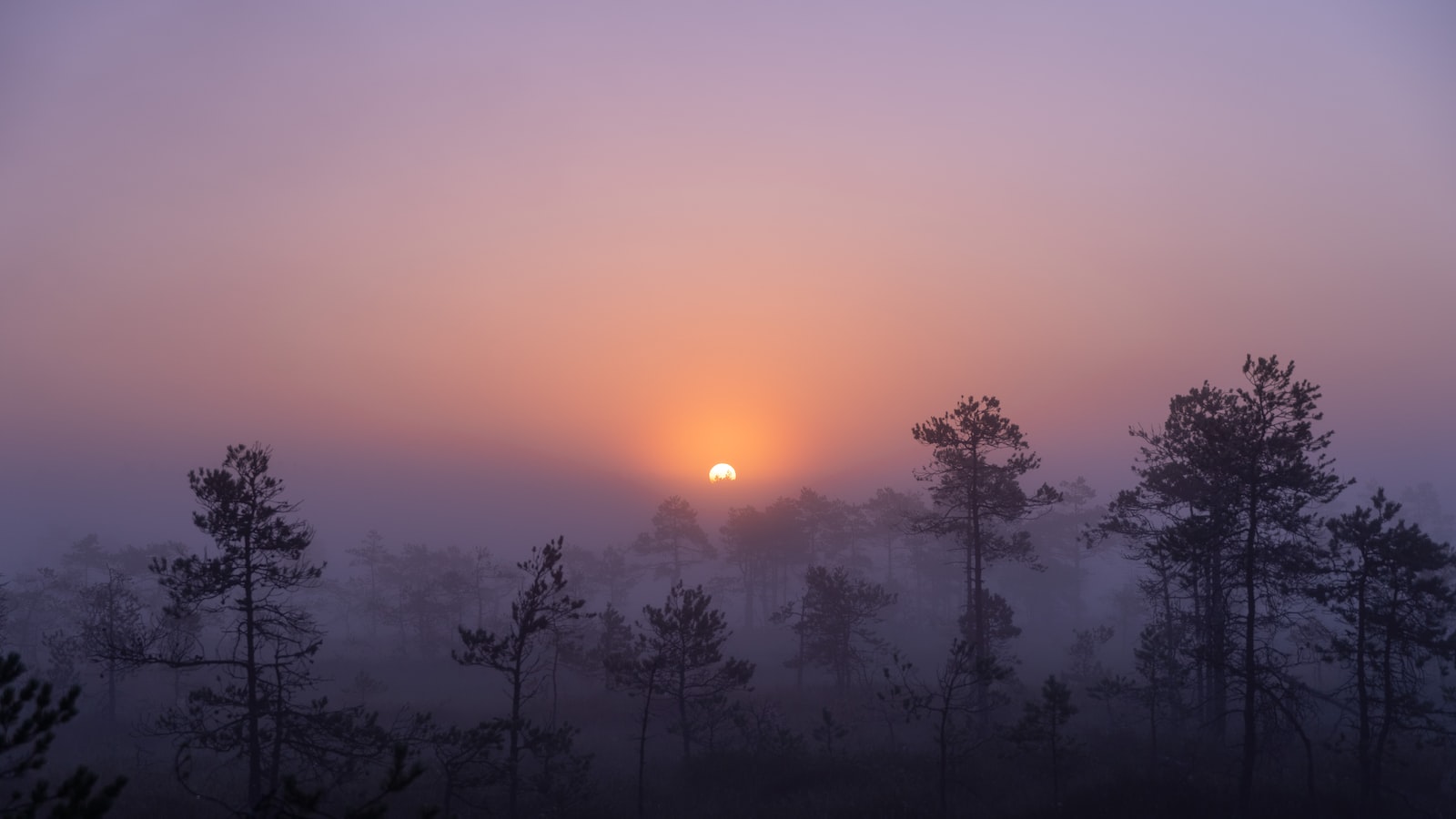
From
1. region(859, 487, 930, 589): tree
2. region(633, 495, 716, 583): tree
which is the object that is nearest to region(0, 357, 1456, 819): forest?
region(633, 495, 716, 583): tree

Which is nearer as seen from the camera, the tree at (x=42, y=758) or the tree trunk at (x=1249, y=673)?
the tree at (x=42, y=758)

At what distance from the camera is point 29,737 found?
779cm

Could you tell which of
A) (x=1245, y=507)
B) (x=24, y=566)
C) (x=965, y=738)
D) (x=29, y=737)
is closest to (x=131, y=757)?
(x=29, y=737)

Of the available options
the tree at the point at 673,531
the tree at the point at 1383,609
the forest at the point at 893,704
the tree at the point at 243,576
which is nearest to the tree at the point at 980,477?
the forest at the point at 893,704

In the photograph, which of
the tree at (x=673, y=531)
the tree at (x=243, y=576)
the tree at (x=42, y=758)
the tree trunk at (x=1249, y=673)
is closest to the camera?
the tree at (x=42, y=758)

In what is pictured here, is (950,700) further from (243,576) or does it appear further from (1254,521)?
(243,576)

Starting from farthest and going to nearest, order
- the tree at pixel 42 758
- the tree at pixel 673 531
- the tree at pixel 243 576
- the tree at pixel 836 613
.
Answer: the tree at pixel 673 531
the tree at pixel 836 613
the tree at pixel 243 576
the tree at pixel 42 758

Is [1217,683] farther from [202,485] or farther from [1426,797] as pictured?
[202,485]

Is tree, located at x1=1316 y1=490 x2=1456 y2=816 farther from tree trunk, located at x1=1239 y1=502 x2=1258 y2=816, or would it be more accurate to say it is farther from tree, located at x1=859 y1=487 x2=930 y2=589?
tree, located at x1=859 y1=487 x2=930 y2=589

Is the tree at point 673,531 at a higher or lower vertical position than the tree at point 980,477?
lower

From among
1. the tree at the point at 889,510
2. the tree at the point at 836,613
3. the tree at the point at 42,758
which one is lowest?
the tree at the point at 836,613

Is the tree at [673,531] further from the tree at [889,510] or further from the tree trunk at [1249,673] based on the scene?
the tree trunk at [1249,673]

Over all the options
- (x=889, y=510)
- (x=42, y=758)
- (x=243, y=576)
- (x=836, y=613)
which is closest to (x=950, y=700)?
(x=836, y=613)

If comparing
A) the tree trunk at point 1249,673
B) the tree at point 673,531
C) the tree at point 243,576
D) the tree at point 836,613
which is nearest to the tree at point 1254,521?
the tree trunk at point 1249,673
